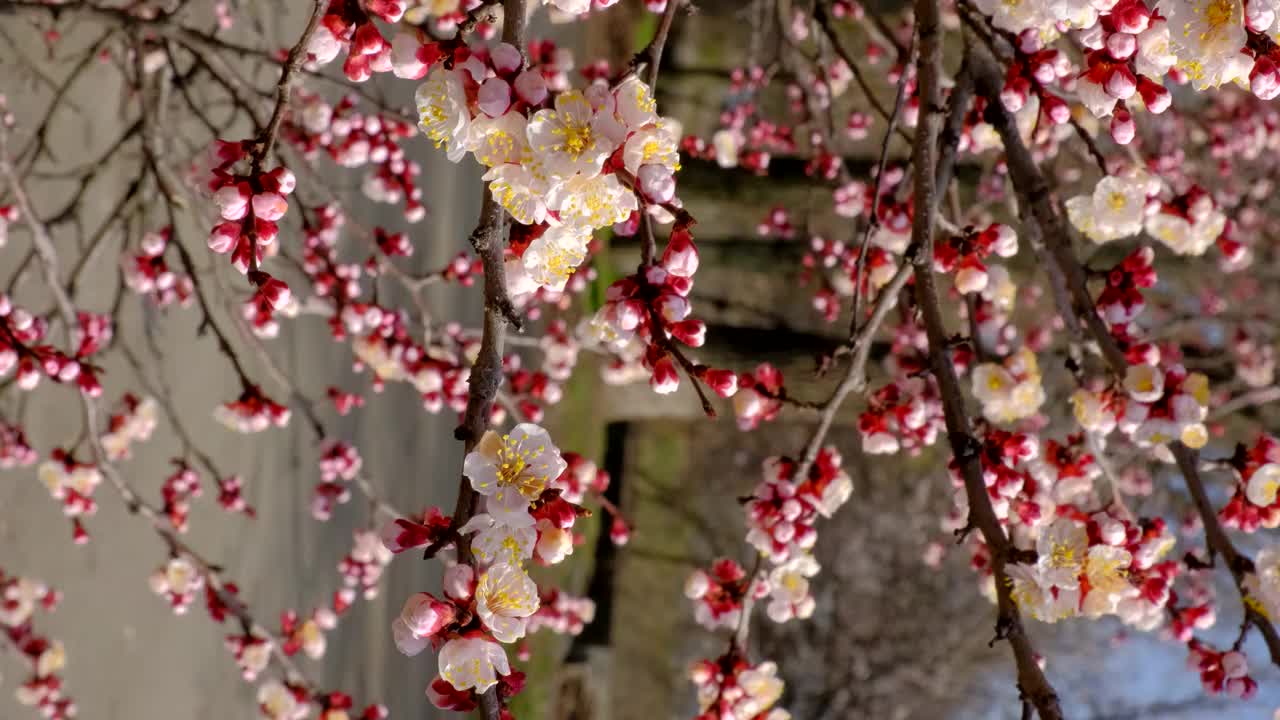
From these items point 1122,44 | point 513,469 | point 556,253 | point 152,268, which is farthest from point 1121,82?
point 152,268

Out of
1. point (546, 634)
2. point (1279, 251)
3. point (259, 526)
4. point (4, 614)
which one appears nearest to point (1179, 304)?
point (1279, 251)

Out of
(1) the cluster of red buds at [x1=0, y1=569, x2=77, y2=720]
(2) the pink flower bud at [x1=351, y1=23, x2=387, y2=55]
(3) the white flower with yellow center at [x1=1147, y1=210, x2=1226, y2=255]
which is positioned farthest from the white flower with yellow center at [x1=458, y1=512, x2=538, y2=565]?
(1) the cluster of red buds at [x1=0, y1=569, x2=77, y2=720]

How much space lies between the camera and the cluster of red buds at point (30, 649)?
255 centimetres

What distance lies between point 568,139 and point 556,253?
151 mm

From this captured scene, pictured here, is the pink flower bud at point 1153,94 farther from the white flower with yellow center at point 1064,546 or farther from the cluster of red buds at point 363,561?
the cluster of red buds at point 363,561

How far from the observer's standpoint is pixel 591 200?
973mm

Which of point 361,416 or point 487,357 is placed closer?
point 487,357

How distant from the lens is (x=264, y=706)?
2268mm

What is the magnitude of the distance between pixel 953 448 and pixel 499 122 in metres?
0.82

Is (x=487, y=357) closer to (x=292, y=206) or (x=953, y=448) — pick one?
(x=953, y=448)

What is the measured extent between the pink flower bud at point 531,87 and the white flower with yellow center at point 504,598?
514 millimetres

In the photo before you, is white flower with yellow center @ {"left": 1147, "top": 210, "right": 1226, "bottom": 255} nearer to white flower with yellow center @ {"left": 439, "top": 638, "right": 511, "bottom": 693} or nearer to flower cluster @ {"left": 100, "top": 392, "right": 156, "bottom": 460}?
white flower with yellow center @ {"left": 439, "top": 638, "right": 511, "bottom": 693}

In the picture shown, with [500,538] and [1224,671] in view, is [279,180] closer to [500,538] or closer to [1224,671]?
[500,538]

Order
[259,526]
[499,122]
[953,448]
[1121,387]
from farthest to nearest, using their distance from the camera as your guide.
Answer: [259,526], [1121,387], [953,448], [499,122]
